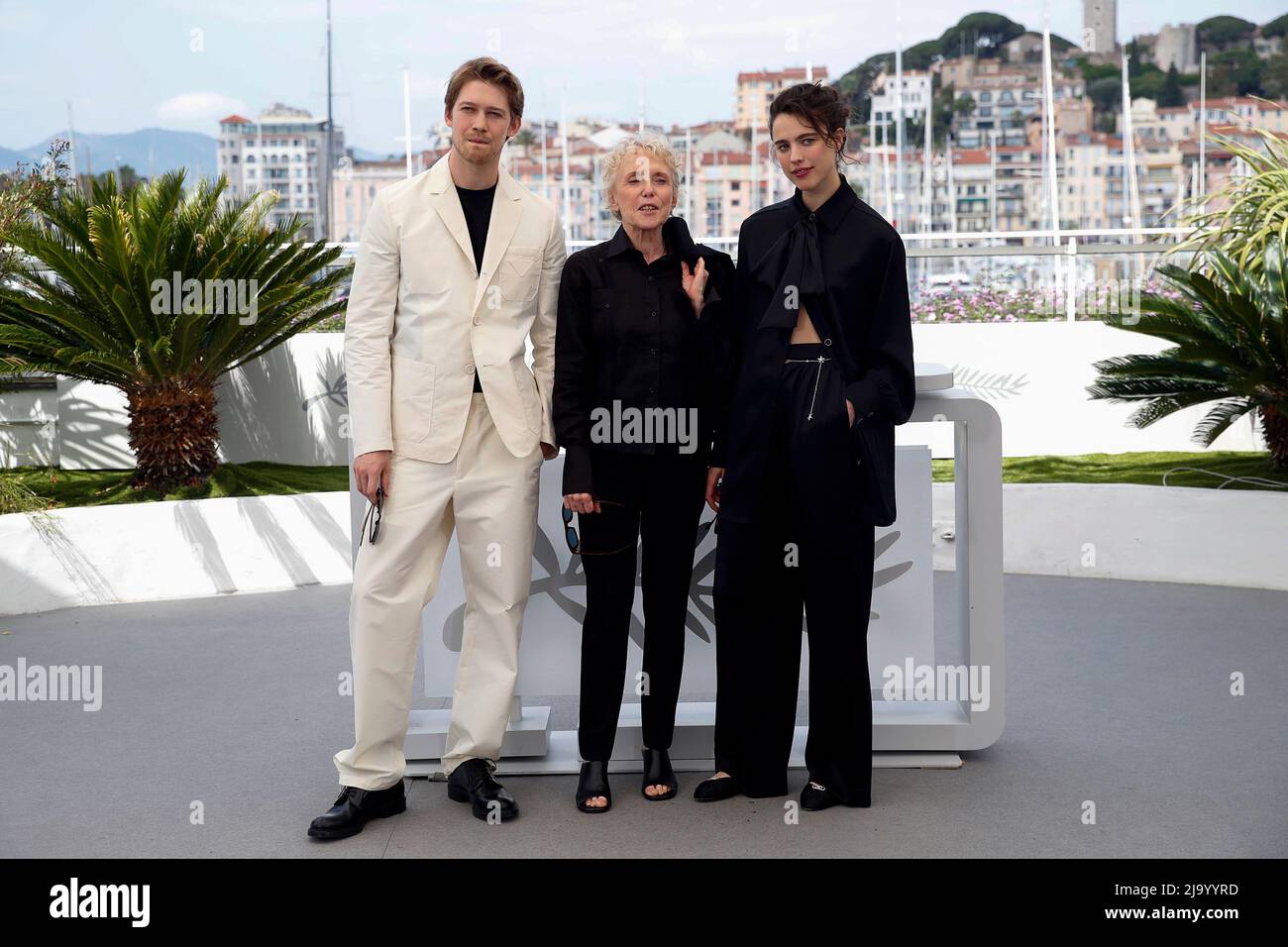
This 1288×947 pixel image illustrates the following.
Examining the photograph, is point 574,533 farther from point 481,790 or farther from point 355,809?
point 355,809

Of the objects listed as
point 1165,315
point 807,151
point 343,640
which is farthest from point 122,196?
point 1165,315

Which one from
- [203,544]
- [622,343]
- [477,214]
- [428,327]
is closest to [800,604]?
[622,343]

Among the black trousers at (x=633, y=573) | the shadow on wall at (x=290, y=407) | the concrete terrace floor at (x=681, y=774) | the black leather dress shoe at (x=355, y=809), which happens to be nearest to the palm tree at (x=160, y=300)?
the shadow on wall at (x=290, y=407)

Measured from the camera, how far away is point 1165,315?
23.5ft

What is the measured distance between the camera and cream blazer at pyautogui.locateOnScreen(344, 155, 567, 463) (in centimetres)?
363

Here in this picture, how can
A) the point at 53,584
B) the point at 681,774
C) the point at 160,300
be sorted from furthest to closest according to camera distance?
the point at 160,300
the point at 53,584
the point at 681,774

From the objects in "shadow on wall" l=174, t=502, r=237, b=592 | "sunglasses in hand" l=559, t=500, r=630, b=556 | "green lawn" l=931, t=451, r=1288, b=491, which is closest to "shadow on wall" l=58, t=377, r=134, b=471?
"shadow on wall" l=174, t=502, r=237, b=592

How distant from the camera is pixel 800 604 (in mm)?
3855

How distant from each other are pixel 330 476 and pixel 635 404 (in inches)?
206

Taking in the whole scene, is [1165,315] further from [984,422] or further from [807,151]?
[807,151]

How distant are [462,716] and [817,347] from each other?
58.1 inches

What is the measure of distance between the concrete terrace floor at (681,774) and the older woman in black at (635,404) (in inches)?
16.3

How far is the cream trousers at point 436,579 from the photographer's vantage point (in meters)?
3.68

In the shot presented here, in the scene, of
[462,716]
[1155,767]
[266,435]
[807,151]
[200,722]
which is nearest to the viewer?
[807,151]
